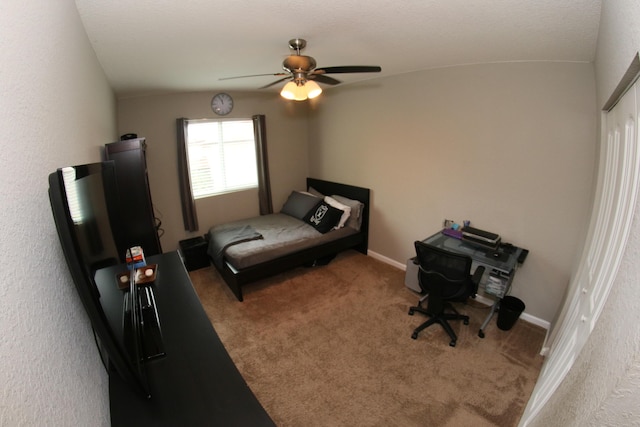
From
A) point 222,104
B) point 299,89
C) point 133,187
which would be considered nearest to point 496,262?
point 299,89

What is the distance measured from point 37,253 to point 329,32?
6.12 feet

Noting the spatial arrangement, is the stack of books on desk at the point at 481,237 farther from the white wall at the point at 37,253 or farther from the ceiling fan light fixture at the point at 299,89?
the white wall at the point at 37,253

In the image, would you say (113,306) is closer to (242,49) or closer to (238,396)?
(238,396)

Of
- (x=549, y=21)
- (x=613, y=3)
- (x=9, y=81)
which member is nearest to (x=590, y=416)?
(x=613, y=3)

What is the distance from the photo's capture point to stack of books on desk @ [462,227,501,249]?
2.73 metres

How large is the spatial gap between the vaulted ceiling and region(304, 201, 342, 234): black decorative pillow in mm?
1987

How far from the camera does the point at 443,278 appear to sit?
238 cm

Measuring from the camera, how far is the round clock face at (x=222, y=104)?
4.09 meters

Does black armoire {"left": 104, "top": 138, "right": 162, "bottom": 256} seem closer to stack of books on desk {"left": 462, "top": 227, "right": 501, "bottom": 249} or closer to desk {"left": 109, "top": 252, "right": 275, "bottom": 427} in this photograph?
desk {"left": 109, "top": 252, "right": 275, "bottom": 427}

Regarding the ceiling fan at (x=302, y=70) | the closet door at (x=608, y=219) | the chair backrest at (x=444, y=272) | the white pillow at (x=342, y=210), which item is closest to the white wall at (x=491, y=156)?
the white pillow at (x=342, y=210)

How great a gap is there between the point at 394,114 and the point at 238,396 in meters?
3.39

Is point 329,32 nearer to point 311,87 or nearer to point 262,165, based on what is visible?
point 311,87

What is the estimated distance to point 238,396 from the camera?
3.69 feet

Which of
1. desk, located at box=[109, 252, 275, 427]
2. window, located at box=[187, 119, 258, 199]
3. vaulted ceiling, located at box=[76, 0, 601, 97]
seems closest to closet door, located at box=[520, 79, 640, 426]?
vaulted ceiling, located at box=[76, 0, 601, 97]
